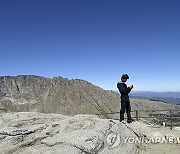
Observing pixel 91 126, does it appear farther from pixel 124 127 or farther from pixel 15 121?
pixel 15 121

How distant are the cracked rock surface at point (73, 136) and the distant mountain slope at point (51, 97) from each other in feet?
473

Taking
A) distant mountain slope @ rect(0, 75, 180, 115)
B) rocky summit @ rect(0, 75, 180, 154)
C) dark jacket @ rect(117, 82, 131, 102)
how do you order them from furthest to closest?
distant mountain slope @ rect(0, 75, 180, 115)
dark jacket @ rect(117, 82, 131, 102)
rocky summit @ rect(0, 75, 180, 154)

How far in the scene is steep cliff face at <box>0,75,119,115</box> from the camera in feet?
536

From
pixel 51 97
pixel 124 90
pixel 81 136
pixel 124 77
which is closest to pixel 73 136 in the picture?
pixel 81 136

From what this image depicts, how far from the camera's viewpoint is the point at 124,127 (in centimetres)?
1425

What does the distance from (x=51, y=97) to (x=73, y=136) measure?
16353 centimetres

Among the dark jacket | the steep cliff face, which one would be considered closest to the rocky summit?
the dark jacket

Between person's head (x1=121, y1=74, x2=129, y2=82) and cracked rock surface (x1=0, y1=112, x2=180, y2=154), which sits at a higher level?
person's head (x1=121, y1=74, x2=129, y2=82)

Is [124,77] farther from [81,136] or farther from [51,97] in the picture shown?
[51,97]

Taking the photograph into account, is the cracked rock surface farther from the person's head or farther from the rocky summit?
the person's head

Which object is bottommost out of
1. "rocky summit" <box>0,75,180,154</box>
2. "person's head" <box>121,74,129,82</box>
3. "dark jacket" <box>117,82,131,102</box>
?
"rocky summit" <box>0,75,180,154</box>

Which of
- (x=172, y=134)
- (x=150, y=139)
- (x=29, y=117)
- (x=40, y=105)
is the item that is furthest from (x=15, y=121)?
(x=40, y=105)

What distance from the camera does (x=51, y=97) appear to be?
570ft

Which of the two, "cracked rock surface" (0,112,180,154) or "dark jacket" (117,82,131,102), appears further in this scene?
"dark jacket" (117,82,131,102)
